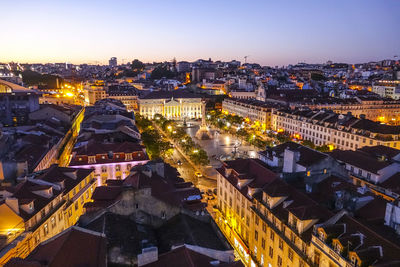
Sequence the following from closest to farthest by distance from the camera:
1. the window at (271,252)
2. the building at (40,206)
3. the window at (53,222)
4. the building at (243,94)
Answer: the building at (40,206) → the window at (271,252) → the window at (53,222) → the building at (243,94)

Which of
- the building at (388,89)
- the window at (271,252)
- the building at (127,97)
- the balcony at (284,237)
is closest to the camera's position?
the balcony at (284,237)

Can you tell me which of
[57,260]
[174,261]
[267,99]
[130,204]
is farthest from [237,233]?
[267,99]

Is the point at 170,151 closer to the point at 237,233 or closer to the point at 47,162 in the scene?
the point at 47,162

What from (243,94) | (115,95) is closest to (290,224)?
(115,95)

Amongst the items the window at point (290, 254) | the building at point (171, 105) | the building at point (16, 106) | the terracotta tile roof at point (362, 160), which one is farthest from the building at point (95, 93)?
the window at point (290, 254)

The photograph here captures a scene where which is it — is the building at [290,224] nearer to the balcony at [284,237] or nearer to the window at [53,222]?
the balcony at [284,237]

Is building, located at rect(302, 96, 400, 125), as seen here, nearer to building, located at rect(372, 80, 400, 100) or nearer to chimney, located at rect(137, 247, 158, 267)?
building, located at rect(372, 80, 400, 100)

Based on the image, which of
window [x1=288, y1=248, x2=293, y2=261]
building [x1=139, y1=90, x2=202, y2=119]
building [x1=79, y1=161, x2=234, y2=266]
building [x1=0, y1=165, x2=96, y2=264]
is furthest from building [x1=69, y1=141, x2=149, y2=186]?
building [x1=139, y1=90, x2=202, y2=119]
